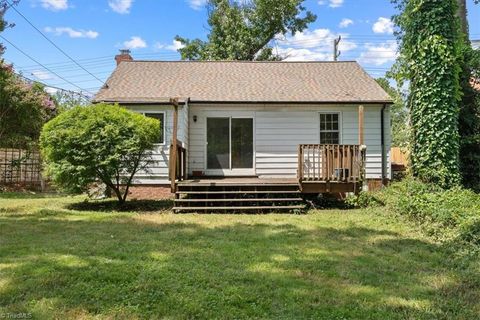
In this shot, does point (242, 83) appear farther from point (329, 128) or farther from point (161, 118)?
point (329, 128)

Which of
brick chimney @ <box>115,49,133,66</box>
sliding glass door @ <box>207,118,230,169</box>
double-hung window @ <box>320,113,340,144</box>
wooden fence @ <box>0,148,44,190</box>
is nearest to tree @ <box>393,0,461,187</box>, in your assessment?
double-hung window @ <box>320,113,340,144</box>

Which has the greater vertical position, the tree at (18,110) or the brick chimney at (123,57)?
the brick chimney at (123,57)

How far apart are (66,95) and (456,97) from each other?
1134 inches

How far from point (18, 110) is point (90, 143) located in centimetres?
678

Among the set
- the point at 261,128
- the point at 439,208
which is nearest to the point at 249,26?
the point at 261,128

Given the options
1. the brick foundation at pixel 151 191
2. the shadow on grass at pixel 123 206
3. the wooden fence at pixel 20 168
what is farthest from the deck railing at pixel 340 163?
the wooden fence at pixel 20 168

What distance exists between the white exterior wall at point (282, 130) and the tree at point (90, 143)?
265 centimetres

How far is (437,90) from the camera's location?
10273mm

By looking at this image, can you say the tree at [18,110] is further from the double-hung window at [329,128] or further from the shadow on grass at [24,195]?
the double-hung window at [329,128]

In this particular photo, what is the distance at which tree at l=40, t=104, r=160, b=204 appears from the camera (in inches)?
368

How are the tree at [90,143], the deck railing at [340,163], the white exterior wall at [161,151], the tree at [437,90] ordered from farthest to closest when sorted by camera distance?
the white exterior wall at [161,151] → the tree at [437,90] → the deck railing at [340,163] → the tree at [90,143]

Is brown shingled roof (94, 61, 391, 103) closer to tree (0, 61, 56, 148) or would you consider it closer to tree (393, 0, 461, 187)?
tree (393, 0, 461, 187)

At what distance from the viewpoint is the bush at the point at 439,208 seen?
6.42m

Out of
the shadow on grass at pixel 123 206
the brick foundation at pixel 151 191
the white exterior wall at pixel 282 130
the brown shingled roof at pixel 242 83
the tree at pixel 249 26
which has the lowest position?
the shadow on grass at pixel 123 206
